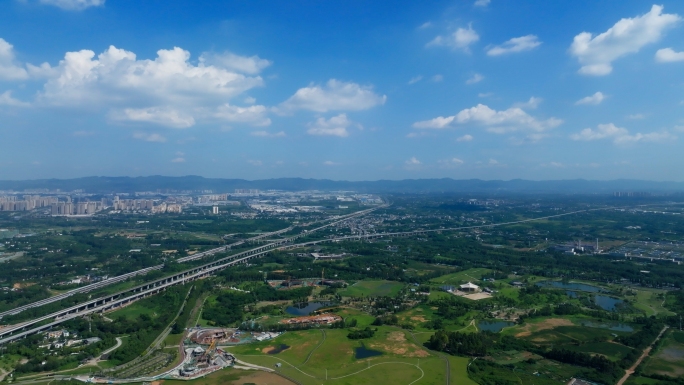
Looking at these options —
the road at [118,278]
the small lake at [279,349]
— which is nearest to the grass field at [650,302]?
the small lake at [279,349]

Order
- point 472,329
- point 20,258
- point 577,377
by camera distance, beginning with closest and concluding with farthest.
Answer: point 577,377 → point 472,329 → point 20,258

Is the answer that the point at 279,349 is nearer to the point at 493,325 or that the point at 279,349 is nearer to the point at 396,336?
the point at 396,336

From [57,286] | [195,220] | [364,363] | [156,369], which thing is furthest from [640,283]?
[195,220]

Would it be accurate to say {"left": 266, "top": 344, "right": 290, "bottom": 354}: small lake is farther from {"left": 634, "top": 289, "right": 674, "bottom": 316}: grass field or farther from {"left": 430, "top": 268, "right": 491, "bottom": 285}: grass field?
{"left": 634, "top": 289, "right": 674, "bottom": 316}: grass field

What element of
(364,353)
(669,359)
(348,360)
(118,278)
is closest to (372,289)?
(364,353)

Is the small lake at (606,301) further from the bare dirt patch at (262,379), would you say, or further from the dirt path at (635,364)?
the bare dirt patch at (262,379)

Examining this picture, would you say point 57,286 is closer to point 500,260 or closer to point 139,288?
point 139,288
